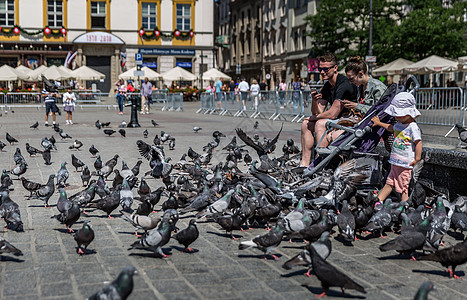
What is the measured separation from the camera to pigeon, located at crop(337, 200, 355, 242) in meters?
5.63

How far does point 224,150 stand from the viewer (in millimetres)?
14008

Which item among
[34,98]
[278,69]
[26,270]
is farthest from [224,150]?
[278,69]

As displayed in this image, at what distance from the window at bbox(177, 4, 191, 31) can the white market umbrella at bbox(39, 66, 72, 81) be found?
49.0ft

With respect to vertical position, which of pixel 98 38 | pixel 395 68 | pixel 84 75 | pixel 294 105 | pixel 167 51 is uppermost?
pixel 98 38

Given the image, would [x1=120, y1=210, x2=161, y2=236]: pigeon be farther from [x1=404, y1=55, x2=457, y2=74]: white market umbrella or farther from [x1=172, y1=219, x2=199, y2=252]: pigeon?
[x1=404, y1=55, x2=457, y2=74]: white market umbrella

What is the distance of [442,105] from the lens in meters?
16.0

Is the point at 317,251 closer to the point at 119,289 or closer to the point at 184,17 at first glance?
the point at 119,289

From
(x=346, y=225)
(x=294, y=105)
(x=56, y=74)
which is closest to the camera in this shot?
(x=346, y=225)

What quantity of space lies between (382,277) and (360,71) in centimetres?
335

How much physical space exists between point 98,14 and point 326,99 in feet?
151

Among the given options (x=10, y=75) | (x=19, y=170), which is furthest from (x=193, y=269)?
(x=10, y=75)

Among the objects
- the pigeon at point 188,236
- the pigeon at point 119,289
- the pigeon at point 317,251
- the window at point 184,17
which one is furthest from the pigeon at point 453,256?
the window at point 184,17

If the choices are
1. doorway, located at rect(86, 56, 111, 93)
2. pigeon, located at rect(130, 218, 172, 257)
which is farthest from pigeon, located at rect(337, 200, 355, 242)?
doorway, located at rect(86, 56, 111, 93)

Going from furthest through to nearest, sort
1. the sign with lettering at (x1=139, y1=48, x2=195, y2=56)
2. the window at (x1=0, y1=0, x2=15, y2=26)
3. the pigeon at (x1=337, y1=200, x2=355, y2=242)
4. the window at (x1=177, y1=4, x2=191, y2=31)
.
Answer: the window at (x1=177, y1=4, x2=191, y2=31) → the sign with lettering at (x1=139, y1=48, x2=195, y2=56) → the window at (x1=0, y1=0, x2=15, y2=26) → the pigeon at (x1=337, y1=200, x2=355, y2=242)
